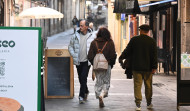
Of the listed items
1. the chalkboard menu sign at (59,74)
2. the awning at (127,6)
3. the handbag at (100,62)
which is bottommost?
the chalkboard menu sign at (59,74)

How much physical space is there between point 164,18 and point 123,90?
Answer: 7.10m

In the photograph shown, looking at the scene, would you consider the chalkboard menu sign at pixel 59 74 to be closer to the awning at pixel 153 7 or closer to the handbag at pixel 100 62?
the handbag at pixel 100 62

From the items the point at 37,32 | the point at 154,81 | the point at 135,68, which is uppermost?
the point at 37,32

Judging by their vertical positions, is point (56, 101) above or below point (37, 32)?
below

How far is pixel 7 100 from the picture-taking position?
5.19m

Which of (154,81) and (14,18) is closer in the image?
(154,81)

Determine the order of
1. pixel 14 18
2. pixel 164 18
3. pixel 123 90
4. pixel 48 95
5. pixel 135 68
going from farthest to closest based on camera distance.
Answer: pixel 14 18 < pixel 164 18 < pixel 123 90 < pixel 48 95 < pixel 135 68

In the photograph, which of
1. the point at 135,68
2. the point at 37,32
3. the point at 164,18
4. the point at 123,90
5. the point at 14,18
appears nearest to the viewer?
the point at 37,32

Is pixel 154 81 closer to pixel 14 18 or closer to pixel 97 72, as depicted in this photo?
pixel 97 72

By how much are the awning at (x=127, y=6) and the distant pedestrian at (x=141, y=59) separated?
323 inches

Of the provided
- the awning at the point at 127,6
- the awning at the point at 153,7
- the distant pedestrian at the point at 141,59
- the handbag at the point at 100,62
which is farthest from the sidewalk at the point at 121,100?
the awning at the point at 153,7

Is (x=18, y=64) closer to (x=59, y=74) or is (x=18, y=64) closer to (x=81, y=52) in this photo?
(x=81, y=52)

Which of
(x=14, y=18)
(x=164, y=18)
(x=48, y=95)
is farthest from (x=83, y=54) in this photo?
(x=14, y=18)

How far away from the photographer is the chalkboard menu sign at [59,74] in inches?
439
